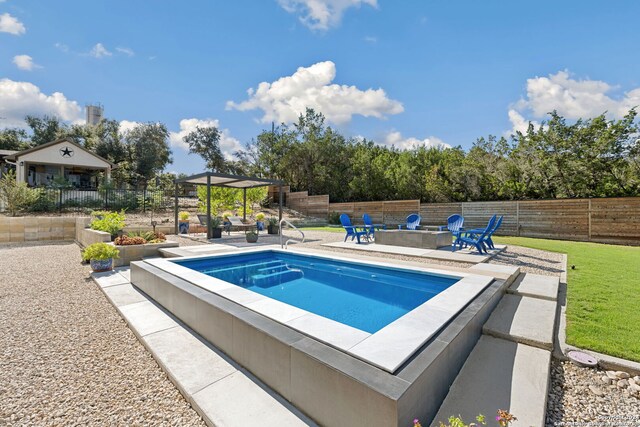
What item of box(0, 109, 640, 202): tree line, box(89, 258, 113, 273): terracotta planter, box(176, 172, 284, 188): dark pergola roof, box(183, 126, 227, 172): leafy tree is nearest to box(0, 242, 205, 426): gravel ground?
box(89, 258, 113, 273): terracotta planter

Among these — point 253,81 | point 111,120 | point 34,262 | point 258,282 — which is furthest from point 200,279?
point 111,120

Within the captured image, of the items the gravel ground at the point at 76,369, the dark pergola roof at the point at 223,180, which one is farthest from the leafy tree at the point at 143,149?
the gravel ground at the point at 76,369

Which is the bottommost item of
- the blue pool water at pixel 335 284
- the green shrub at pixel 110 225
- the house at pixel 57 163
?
the blue pool water at pixel 335 284

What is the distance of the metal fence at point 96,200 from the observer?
13.6m

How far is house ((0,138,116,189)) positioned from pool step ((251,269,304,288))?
759 inches

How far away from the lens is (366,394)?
1.64 m

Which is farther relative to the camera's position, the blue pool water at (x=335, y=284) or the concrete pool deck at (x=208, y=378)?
the blue pool water at (x=335, y=284)

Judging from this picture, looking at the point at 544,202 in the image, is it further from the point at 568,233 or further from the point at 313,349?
the point at 313,349

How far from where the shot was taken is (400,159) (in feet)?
63.9

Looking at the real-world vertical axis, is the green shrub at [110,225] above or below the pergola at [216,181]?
below

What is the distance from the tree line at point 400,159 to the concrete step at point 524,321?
12812mm

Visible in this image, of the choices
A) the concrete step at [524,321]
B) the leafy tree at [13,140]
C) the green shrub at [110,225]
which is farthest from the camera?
the leafy tree at [13,140]

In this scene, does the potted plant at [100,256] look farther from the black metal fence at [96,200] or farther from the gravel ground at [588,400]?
the black metal fence at [96,200]

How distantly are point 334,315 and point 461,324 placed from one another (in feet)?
5.05
